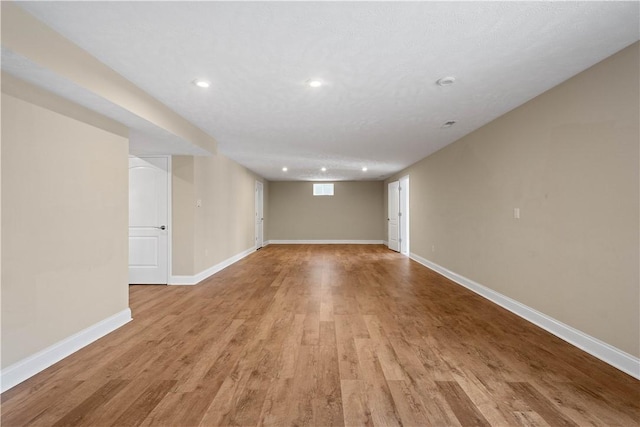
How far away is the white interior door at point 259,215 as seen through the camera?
970 cm

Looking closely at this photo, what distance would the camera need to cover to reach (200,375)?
219cm

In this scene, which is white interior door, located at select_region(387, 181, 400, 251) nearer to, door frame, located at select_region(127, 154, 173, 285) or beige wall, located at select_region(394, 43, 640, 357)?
beige wall, located at select_region(394, 43, 640, 357)

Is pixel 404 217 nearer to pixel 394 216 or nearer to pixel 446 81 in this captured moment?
pixel 394 216

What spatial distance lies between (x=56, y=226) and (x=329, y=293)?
3113mm

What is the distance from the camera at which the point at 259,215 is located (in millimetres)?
9953

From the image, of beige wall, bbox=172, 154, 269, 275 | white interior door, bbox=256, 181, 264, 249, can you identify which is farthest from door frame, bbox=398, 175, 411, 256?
beige wall, bbox=172, 154, 269, 275

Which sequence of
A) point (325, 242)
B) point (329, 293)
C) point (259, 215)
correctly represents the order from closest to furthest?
point (329, 293) < point (259, 215) < point (325, 242)

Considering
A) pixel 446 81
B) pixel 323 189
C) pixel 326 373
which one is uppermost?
pixel 446 81

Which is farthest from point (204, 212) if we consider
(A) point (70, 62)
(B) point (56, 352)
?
(A) point (70, 62)

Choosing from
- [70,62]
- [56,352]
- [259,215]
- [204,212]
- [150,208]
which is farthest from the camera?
[259,215]

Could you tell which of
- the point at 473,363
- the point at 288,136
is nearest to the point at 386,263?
the point at 288,136

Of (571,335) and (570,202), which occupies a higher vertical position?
(570,202)

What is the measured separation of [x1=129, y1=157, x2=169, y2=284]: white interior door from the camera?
4980 millimetres

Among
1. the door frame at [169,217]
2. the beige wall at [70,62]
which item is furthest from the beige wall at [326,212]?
the beige wall at [70,62]
